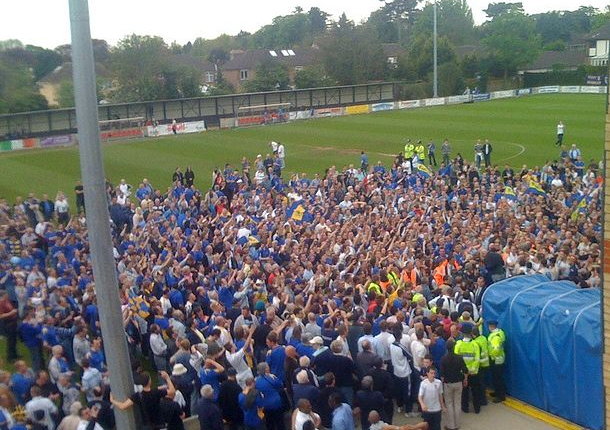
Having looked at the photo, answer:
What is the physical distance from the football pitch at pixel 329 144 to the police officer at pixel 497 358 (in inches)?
852

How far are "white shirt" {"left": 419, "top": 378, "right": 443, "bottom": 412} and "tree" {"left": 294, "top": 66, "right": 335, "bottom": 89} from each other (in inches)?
2405

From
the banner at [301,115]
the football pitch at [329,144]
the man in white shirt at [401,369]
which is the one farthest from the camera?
the banner at [301,115]

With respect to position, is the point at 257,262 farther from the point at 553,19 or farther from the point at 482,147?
the point at 553,19

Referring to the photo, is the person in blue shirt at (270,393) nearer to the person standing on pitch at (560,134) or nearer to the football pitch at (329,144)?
the football pitch at (329,144)

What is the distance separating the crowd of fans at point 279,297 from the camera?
8.66 metres

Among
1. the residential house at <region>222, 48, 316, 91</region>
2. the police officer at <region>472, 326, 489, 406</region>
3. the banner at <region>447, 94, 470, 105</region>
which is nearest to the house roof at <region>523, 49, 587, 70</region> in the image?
the banner at <region>447, 94, 470, 105</region>

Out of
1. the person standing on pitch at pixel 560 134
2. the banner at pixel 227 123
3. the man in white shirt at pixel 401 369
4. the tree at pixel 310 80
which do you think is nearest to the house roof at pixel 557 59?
the tree at pixel 310 80

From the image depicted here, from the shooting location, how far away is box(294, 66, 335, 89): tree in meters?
68.1

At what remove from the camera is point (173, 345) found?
10156mm

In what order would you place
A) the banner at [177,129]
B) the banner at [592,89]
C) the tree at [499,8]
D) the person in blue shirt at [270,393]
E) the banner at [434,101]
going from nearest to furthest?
the person in blue shirt at [270,393]
the banner at [177,129]
the banner at [434,101]
the banner at [592,89]
the tree at [499,8]

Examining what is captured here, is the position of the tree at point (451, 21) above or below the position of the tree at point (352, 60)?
above

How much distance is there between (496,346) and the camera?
33.0ft

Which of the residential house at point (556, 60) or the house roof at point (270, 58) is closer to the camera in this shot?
the house roof at point (270, 58)

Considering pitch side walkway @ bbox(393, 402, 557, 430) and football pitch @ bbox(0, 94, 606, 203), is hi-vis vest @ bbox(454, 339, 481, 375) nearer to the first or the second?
pitch side walkway @ bbox(393, 402, 557, 430)
